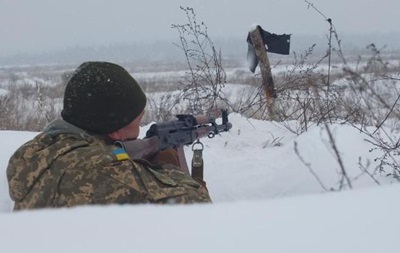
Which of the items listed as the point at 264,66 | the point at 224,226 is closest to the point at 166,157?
the point at 224,226

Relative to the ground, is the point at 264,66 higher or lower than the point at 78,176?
higher

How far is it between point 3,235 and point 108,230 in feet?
0.67

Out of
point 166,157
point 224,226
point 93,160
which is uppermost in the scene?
point 224,226

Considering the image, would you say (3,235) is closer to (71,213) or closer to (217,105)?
(71,213)

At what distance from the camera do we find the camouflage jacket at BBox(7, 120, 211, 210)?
6.59 ft

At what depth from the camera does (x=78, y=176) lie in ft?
6.59

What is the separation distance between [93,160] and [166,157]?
26.7 inches

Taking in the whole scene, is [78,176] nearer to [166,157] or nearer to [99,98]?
[99,98]

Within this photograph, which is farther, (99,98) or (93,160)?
(99,98)

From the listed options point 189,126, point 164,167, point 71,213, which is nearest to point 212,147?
point 189,126

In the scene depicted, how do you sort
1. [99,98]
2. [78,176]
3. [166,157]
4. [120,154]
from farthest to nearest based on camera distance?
[166,157], [99,98], [120,154], [78,176]

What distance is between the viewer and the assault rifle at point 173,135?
2.39 m

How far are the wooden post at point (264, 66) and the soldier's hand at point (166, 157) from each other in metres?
3.11

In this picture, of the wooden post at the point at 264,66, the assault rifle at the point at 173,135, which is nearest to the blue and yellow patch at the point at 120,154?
the assault rifle at the point at 173,135
